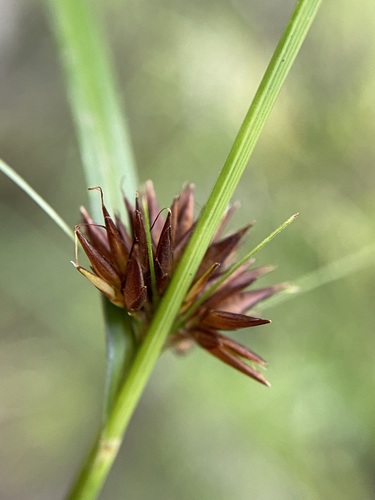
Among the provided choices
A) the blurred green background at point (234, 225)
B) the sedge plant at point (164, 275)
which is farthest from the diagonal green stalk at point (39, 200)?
the blurred green background at point (234, 225)

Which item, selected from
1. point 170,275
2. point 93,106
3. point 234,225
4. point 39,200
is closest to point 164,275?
point 170,275

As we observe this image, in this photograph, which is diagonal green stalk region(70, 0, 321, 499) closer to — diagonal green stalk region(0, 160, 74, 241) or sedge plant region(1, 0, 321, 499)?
sedge plant region(1, 0, 321, 499)

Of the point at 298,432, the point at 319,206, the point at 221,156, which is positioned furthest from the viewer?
the point at 221,156

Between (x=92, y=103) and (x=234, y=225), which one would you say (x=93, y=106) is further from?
(x=234, y=225)

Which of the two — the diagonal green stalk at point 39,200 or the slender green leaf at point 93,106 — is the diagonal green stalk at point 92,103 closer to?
the slender green leaf at point 93,106

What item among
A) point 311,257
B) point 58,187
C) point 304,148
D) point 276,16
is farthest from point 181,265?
point 276,16

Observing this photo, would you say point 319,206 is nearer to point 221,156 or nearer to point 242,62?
point 221,156

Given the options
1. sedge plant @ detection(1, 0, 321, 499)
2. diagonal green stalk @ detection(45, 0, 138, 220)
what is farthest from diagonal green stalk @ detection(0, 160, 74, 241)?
diagonal green stalk @ detection(45, 0, 138, 220)
